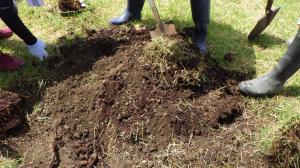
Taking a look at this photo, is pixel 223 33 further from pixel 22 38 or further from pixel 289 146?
pixel 22 38

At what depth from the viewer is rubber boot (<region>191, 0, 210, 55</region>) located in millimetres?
3705

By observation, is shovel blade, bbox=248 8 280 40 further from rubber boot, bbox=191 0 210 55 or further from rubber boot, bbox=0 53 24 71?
rubber boot, bbox=0 53 24 71

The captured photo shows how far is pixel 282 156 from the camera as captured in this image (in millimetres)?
2773

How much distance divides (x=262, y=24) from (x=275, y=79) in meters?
0.89

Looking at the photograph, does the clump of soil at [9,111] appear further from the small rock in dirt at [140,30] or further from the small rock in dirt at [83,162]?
the small rock in dirt at [140,30]

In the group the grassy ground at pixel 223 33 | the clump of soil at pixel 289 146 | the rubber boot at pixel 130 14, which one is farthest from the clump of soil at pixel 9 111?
the clump of soil at pixel 289 146

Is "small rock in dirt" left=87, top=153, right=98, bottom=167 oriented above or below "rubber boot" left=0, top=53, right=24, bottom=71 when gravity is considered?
below

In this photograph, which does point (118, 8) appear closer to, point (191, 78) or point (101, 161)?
point (191, 78)

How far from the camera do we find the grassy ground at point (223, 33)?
11.7ft

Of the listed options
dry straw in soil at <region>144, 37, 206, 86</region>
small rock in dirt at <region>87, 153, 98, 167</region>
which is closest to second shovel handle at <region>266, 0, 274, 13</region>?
dry straw in soil at <region>144, 37, 206, 86</region>

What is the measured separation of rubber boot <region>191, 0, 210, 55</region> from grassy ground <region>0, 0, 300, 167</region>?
0.21 meters

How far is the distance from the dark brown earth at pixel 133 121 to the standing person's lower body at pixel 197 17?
1.23 feet

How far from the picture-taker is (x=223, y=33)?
440 cm

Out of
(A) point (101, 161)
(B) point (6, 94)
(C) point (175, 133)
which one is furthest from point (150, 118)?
(B) point (6, 94)
